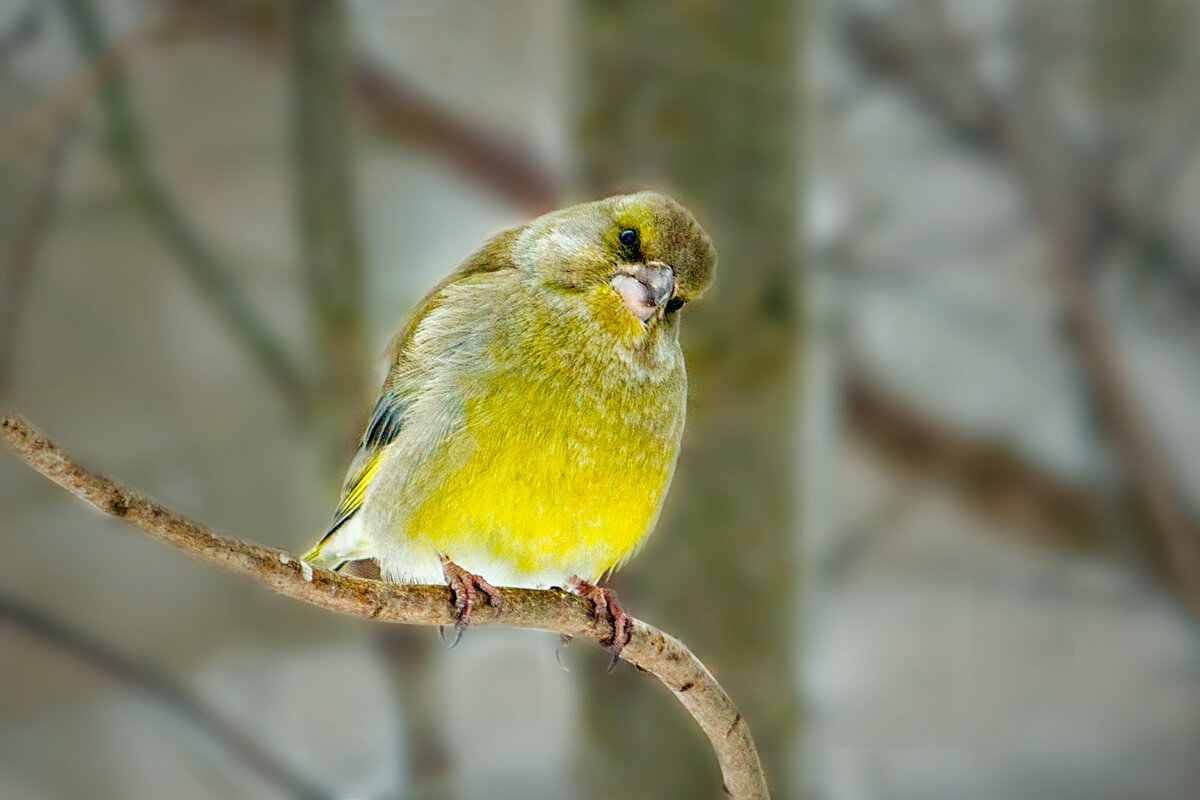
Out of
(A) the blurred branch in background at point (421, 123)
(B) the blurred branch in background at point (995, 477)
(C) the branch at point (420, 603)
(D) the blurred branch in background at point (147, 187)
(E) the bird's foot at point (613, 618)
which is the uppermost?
(B) the blurred branch in background at point (995, 477)

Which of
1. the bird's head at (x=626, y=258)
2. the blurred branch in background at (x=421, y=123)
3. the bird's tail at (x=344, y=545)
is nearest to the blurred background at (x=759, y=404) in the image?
the blurred branch in background at (x=421, y=123)

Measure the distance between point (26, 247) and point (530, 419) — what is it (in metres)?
1.11

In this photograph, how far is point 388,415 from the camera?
72 centimetres

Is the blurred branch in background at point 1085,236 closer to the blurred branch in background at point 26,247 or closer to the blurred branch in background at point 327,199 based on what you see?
the blurred branch in background at point 327,199

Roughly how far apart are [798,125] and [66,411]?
0.90 m

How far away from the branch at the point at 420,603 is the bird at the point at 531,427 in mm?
12

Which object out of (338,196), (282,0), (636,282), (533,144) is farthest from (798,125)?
(636,282)

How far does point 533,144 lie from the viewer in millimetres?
1657

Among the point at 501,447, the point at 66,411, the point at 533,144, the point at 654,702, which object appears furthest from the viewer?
the point at 533,144

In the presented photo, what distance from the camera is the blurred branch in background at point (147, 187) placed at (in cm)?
155

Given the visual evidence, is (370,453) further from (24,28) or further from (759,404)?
(24,28)

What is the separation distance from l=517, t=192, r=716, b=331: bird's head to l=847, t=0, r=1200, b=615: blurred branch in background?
126 cm

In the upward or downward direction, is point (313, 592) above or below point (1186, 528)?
below

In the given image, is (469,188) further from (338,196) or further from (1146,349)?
(1146,349)
